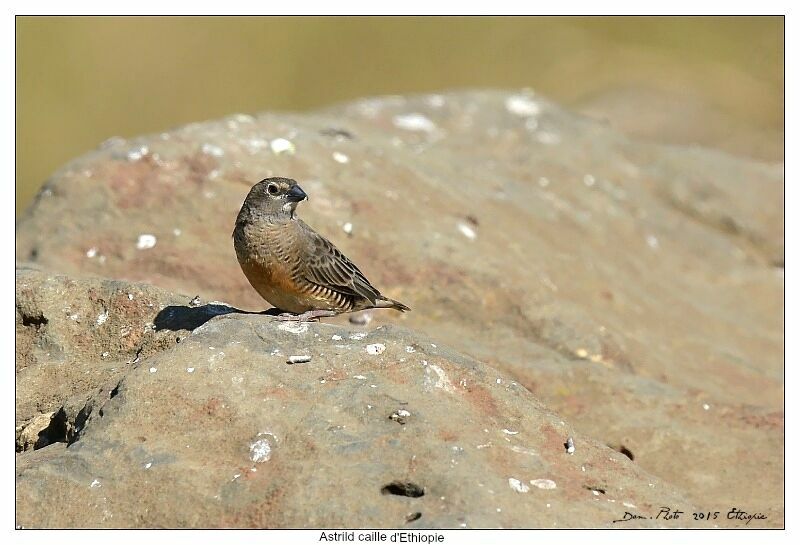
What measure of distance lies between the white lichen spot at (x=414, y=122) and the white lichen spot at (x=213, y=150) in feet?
12.6

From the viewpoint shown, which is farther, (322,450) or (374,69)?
(374,69)

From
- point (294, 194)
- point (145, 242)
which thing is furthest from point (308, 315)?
point (145, 242)

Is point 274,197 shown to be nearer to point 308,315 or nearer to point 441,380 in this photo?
point 308,315

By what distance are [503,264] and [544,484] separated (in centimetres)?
439

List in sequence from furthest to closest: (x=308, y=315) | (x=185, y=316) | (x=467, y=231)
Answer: (x=467, y=231)
(x=308, y=315)
(x=185, y=316)

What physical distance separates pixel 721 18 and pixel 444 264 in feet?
56.1

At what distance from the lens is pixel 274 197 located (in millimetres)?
7117

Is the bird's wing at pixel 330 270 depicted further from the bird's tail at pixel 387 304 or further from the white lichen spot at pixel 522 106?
the white lichen spot at pixel 522 106

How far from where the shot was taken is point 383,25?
73.9 feet

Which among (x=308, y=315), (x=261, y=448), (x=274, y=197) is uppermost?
(x=274, y=197)

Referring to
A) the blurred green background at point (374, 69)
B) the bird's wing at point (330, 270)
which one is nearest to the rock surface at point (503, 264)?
the bird's wing at point (330, 270)

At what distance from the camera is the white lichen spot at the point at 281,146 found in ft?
32.7

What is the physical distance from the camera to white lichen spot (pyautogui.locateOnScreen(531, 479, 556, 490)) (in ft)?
17.3

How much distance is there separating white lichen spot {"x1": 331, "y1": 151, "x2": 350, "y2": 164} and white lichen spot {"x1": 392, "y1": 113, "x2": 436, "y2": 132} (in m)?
3.23
